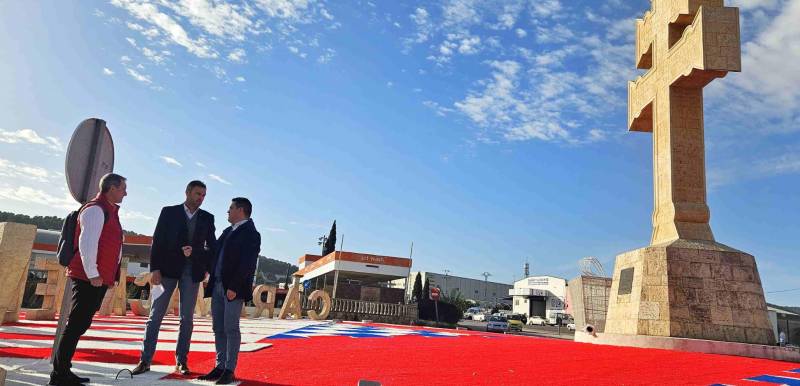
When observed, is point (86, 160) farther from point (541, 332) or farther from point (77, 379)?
point (541, 332)

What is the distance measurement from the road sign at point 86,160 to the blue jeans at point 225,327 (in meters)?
1.14

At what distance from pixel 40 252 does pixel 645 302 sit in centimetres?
5014

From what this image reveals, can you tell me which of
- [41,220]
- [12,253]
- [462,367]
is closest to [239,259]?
[462,367]

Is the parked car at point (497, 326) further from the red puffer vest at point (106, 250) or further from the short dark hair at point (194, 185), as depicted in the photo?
the red puffer vest at point (106, 250)

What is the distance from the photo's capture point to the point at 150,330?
4.24 metres

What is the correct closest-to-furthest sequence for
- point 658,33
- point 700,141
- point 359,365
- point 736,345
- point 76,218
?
point 76,218 < point 359,365 < point 736,345 < point 700,141 < point 658,33

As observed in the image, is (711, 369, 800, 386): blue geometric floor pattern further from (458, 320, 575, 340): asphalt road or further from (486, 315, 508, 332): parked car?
(486, 315, 508, 332): parked car

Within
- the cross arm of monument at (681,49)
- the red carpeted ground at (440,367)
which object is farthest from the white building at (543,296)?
the red carpeted ground at (440,367)

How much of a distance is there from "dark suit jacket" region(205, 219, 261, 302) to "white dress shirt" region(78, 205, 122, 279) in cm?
90

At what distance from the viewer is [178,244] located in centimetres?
443

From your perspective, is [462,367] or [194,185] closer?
[194,185]

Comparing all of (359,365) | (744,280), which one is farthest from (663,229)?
(359,365)

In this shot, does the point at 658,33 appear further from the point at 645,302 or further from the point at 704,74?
the point at 645,302

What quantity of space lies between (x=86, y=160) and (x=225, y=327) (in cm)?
191
